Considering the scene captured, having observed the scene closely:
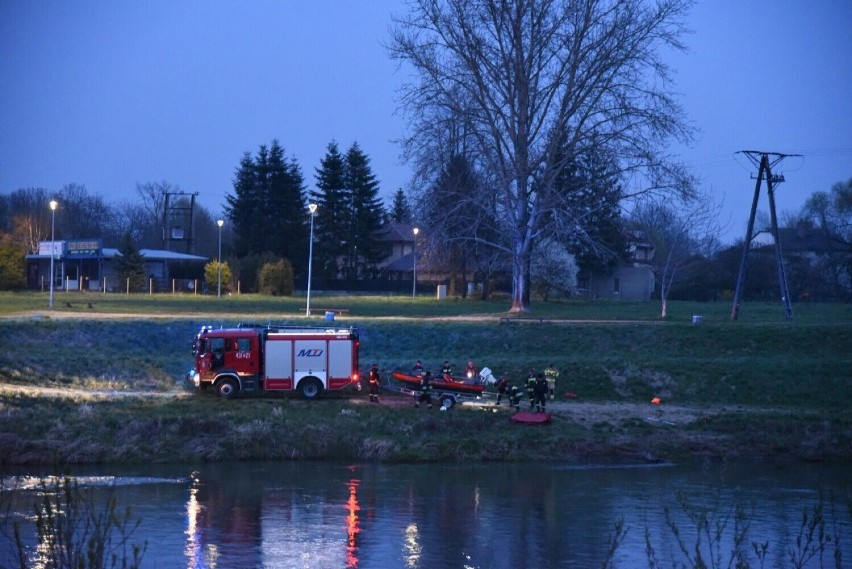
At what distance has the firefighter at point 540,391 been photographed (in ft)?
94.5

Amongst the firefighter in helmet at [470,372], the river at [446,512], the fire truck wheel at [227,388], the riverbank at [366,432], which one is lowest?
the river at [446,512]

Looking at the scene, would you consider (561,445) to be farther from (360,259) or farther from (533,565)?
(360,259)

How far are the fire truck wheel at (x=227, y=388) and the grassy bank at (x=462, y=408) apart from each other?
0.33m

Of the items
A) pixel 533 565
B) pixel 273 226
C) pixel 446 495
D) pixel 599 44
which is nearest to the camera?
pixel 533 565

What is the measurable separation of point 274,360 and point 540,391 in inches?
323

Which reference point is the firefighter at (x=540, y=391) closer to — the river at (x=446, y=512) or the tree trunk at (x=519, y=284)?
the river at (x=446, y=512)

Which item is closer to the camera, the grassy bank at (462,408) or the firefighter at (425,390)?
the grassy bank at (462,408)

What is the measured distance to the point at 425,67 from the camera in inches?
1859

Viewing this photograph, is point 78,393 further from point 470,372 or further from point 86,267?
point 86,267

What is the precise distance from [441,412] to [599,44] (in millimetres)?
24688

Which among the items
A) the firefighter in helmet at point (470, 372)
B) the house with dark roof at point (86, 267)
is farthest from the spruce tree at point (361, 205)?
the firefighter in helmet at point (470, 372)

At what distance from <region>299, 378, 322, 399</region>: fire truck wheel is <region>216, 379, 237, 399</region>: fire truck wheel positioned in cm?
205

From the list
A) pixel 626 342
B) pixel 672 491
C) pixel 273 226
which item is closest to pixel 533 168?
pixel 626 342

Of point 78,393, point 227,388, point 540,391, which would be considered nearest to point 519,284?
point 540,391
